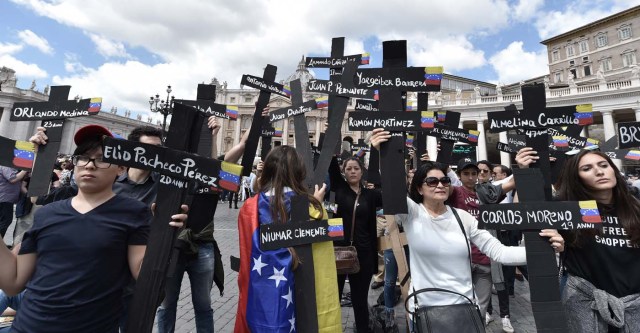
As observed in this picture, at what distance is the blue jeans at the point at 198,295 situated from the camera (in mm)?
2738

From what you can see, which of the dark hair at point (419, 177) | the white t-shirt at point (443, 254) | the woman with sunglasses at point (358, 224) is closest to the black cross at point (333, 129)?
the woman with sunglasses at point (358, 224)

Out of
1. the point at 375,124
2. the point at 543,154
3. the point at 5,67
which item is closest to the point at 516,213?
the point at 543,154

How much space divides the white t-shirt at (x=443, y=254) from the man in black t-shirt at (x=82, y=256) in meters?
1.75

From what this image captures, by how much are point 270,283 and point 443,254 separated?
130 centimetres

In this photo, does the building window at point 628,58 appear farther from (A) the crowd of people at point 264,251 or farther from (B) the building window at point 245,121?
(B) the building window at point 245,121

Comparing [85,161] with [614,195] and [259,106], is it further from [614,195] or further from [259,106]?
[614,195]

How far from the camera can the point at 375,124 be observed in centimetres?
256

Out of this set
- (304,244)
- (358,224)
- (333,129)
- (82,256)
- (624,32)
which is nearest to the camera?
(82,256)

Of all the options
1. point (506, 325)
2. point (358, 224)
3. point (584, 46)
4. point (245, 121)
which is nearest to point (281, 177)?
point (358, 224)

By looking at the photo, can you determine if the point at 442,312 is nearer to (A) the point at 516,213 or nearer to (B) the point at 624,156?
(A) the point at 516,213

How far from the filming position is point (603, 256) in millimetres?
2014

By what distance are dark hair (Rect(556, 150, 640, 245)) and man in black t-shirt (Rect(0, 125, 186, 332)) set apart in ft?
9.06

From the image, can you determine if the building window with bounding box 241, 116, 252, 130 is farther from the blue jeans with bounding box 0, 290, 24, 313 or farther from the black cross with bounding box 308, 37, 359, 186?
the blue jeans with bounding box 0, 290, 24, 313

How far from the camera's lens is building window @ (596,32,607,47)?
146 feet
